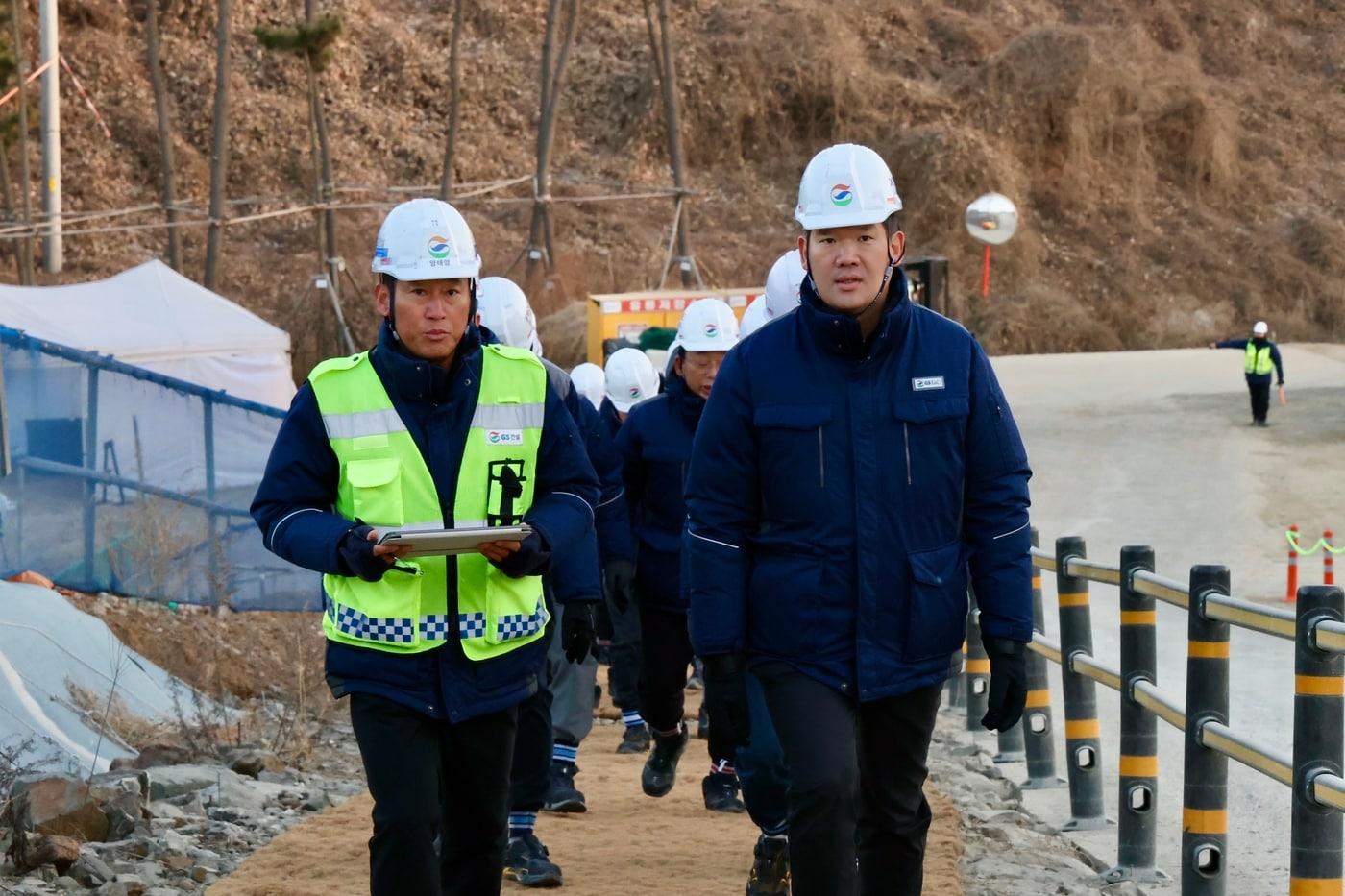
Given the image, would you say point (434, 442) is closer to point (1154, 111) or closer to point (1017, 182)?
point (1017, 182)

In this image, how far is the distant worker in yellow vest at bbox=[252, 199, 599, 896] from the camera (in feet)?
15.3

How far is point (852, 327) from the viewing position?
182 inches

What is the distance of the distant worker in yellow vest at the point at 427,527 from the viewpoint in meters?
4.65

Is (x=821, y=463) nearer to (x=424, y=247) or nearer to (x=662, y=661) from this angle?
(x=424, y=247)

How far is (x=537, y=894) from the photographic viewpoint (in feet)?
21.8

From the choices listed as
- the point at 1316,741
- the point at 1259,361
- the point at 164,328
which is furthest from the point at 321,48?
the point at 1316,741

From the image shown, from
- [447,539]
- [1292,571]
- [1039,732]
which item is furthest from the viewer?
[1292,571]

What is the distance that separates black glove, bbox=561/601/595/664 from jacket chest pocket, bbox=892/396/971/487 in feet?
3.19

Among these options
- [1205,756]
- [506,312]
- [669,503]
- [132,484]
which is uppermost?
[506,312]

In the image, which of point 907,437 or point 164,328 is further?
point 164,328

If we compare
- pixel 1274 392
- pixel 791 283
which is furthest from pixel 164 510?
pixel 1274 392

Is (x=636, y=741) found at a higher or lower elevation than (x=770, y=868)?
lower

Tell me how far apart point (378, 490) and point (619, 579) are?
2.45 m

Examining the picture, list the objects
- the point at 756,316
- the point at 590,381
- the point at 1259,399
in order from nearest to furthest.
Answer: the point at 756,316 → the point at 590,381 → the point at 1259,399
